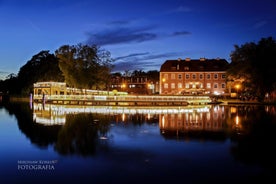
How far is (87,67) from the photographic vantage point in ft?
176

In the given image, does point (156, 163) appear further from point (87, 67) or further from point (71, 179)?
point (87, 67)

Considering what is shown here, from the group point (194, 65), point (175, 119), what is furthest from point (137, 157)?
point (194, 65)

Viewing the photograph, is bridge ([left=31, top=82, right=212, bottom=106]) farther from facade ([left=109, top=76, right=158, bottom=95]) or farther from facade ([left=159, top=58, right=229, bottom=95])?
facade ([left=109, top=76, right=158, bottom=95])

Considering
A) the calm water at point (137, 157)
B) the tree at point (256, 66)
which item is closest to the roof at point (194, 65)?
the tree at point (256, 66)

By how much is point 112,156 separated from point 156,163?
66.3 inches

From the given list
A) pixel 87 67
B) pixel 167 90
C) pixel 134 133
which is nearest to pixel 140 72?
pixel 167 90

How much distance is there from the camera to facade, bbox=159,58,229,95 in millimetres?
77438

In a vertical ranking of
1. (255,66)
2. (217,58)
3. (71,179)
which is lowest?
(71,179)

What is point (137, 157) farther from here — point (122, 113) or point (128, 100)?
point (128, 100)

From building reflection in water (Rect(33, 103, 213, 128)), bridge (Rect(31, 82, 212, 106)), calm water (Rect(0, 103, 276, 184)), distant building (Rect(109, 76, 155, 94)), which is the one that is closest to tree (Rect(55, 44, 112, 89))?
bridge (Rect(31, 82, 212, 106))

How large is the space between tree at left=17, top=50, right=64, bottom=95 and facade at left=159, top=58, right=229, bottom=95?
89.4 feet

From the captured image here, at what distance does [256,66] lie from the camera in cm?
4984

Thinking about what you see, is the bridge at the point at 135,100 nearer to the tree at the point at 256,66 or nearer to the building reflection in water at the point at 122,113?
the building reflection in water at the point at 122,113

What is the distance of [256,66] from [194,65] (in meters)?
30.3
